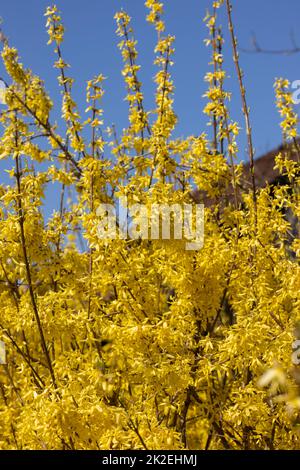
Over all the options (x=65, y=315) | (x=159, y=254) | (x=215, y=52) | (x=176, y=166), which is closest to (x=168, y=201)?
(x=159, y=254)

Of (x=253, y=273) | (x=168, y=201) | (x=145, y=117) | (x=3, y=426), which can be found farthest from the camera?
(x=145, y=117)

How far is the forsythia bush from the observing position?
130 inches

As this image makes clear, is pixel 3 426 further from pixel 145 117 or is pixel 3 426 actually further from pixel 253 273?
pixel 145 117

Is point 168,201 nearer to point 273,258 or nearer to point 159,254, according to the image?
point 159,254

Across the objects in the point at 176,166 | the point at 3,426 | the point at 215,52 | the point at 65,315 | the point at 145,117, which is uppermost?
the point at 215,52

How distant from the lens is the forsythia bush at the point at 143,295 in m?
3.31

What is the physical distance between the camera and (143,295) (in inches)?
165

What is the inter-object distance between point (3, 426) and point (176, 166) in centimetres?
240

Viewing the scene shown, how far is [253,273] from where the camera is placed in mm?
4199
